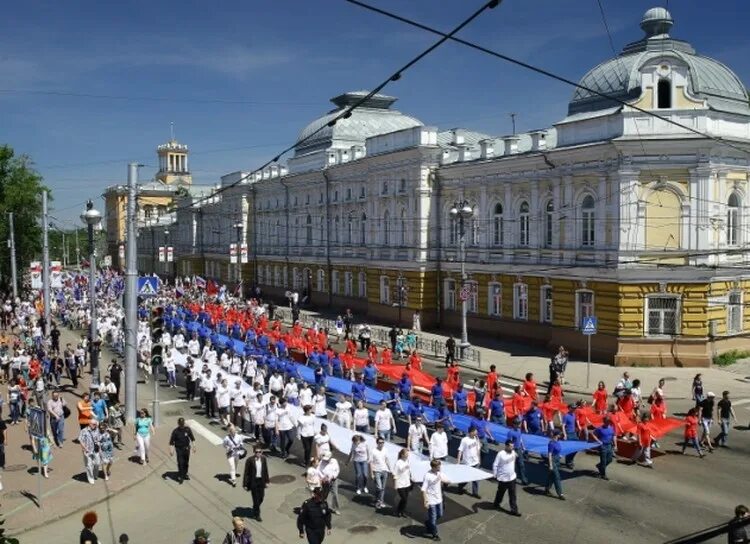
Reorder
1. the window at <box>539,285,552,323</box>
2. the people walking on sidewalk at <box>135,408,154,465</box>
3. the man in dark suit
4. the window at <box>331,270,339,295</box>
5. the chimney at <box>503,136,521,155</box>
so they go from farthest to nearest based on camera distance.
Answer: the window at <box>331,270,339,295</box>
the chimney at <box>503,136,521,155</box>
the window at <box>539,285,552,323</box>
the people walking on sidewalk at <box>135,408,154,465</box>
the man in dark suit

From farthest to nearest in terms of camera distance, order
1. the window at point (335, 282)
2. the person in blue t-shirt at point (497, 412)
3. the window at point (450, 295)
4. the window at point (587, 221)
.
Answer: the window at point (335, 282), the window at point (450, 295), the window at point (587, 221), the person in blue t-shirt at point (497, 412)

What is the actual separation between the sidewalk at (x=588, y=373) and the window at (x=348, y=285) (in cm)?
1585

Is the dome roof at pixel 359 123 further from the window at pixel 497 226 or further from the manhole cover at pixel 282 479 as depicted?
the manhole cover at pixel 282 479

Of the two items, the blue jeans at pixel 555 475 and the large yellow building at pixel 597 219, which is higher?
the large yellow building at pixel 597 219

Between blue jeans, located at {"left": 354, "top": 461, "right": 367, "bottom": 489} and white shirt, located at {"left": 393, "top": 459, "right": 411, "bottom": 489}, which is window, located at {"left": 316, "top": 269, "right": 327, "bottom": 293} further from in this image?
white shirt, located at {"left": 393, "top": 459, "right": 411, "bottom": 489}

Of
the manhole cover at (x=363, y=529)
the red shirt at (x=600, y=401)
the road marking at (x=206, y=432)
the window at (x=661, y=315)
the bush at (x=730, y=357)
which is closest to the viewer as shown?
the manhole cover at (x=363, y=529)

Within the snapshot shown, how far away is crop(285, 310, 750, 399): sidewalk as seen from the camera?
26.9 metres

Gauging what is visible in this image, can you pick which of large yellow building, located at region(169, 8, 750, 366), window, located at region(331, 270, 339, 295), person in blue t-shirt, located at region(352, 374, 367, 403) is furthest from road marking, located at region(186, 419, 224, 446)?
window, located at region(331, 270, 339, 295)

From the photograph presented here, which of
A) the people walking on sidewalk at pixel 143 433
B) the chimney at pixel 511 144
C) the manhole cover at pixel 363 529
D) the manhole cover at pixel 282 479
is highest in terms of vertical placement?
the chimney at pixel 511 144

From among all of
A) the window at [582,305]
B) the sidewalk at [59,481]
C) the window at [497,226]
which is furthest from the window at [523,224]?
the sidewalk at [59,481]

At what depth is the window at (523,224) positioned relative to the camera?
36.6 meters

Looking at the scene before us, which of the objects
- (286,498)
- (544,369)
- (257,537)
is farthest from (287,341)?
(257,537)

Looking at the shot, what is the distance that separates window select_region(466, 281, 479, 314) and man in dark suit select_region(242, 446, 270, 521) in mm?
26778

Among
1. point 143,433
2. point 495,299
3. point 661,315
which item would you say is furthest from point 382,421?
point 495,299
